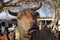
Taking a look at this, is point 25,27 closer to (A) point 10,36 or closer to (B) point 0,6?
(A) point 10,36

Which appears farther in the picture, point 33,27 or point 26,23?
point 26,23

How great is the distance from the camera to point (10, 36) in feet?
13.9

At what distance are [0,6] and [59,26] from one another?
7.18 feet

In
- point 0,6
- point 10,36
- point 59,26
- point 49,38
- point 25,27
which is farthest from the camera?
point 59,26

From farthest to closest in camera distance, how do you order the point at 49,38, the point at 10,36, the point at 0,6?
the point at 0,6, the point at 10,36, the point at 49,38

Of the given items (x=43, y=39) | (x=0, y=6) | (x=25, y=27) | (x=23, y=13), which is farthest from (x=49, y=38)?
(x=0, y=6)

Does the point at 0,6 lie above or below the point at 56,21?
above

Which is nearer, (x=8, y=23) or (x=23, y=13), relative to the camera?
(x=23, y=13)

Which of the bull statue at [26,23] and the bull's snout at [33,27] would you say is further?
the bull statue at [26,23]

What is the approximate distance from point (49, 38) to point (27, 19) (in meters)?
0.63

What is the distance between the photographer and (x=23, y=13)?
3467 millimetres

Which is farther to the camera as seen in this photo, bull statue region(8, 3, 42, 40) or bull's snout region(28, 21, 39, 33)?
bull statue region(8, 3, 42, 40)

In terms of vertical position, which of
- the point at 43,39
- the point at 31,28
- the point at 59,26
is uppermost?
the point at 31,28

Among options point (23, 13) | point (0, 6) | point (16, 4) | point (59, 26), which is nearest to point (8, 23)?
point (16, 4)
